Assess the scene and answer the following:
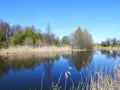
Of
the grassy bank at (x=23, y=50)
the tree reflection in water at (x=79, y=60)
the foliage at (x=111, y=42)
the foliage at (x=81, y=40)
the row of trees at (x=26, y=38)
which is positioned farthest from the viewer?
the foliage at (x=111, y=42)

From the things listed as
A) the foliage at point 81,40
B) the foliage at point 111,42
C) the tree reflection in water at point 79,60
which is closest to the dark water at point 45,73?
the tree reflection in water at point 79,60

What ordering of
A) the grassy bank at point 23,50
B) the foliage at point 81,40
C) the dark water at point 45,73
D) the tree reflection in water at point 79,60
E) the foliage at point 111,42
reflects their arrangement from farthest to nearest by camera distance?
the foliage at point 111,42 < the foliage at point 81,40 < the grassy bank at point 23,50 < the tree reflection in water at point 79,60 < the dark water at point 45,73

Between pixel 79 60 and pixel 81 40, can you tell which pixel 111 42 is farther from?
pixel 79 60

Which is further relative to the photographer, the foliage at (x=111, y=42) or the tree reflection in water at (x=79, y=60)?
the foliage at (x=111, y=42)

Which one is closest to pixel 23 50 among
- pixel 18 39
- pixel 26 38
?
pixel 26 38

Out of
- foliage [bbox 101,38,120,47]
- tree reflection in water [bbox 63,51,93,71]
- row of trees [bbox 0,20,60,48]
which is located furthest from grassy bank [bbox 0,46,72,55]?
foliage [bbox 101,38,120,47]

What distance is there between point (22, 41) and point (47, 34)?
8.30 metres

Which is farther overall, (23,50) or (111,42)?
(111,42)

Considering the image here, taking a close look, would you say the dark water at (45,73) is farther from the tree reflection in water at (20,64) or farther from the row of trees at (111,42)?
the row of trees at (111,42)

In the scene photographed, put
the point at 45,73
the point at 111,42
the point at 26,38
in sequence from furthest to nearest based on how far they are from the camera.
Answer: the point at 111,42 < the point at 26,38 < the point at 45,73

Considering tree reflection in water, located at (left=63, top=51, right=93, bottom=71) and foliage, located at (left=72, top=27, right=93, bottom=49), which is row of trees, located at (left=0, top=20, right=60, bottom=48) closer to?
foliage, located at (left=72, top=27, right=93, bottom=49)

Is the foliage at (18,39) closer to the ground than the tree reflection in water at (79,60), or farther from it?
farther from it

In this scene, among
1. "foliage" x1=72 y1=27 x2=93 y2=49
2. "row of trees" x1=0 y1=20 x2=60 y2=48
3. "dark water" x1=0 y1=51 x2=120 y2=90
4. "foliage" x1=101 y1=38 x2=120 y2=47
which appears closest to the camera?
"dark water" x1=0 y1=51 x2=120 y2=90

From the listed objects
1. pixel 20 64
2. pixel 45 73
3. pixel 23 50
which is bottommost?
pixel 45 73
